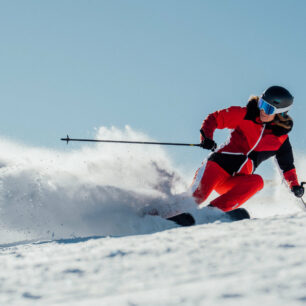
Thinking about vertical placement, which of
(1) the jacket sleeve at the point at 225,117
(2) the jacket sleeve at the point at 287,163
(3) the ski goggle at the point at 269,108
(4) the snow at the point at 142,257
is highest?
(1) the jacket sleeve at the point at 225,117

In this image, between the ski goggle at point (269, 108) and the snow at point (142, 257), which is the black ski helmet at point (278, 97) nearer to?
the ski goggle at point (269, 108)

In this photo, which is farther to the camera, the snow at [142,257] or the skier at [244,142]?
the skier at [244,142]

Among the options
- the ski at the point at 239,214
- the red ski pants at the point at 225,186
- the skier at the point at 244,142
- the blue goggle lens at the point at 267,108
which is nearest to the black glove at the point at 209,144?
the skier at the point at 244,142

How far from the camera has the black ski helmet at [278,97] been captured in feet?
15.7

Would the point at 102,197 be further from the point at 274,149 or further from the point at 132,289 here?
the point at 132,289

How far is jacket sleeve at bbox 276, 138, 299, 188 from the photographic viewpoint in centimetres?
527

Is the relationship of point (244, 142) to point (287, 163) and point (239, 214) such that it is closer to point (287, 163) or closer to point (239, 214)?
point (287, 163)

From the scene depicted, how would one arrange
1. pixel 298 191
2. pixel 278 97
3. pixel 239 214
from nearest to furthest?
pixel 239 214
pixel 278 97
pixel 298 191

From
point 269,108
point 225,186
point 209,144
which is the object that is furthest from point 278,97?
point 225,186

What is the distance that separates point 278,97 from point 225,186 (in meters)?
1.12

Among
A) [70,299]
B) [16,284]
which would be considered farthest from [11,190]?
[70,299]

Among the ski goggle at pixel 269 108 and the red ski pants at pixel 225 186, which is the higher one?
the ski goggle at pixel 269 108

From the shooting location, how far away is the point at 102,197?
4.92 metres

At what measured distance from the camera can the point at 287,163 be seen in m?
5.31
